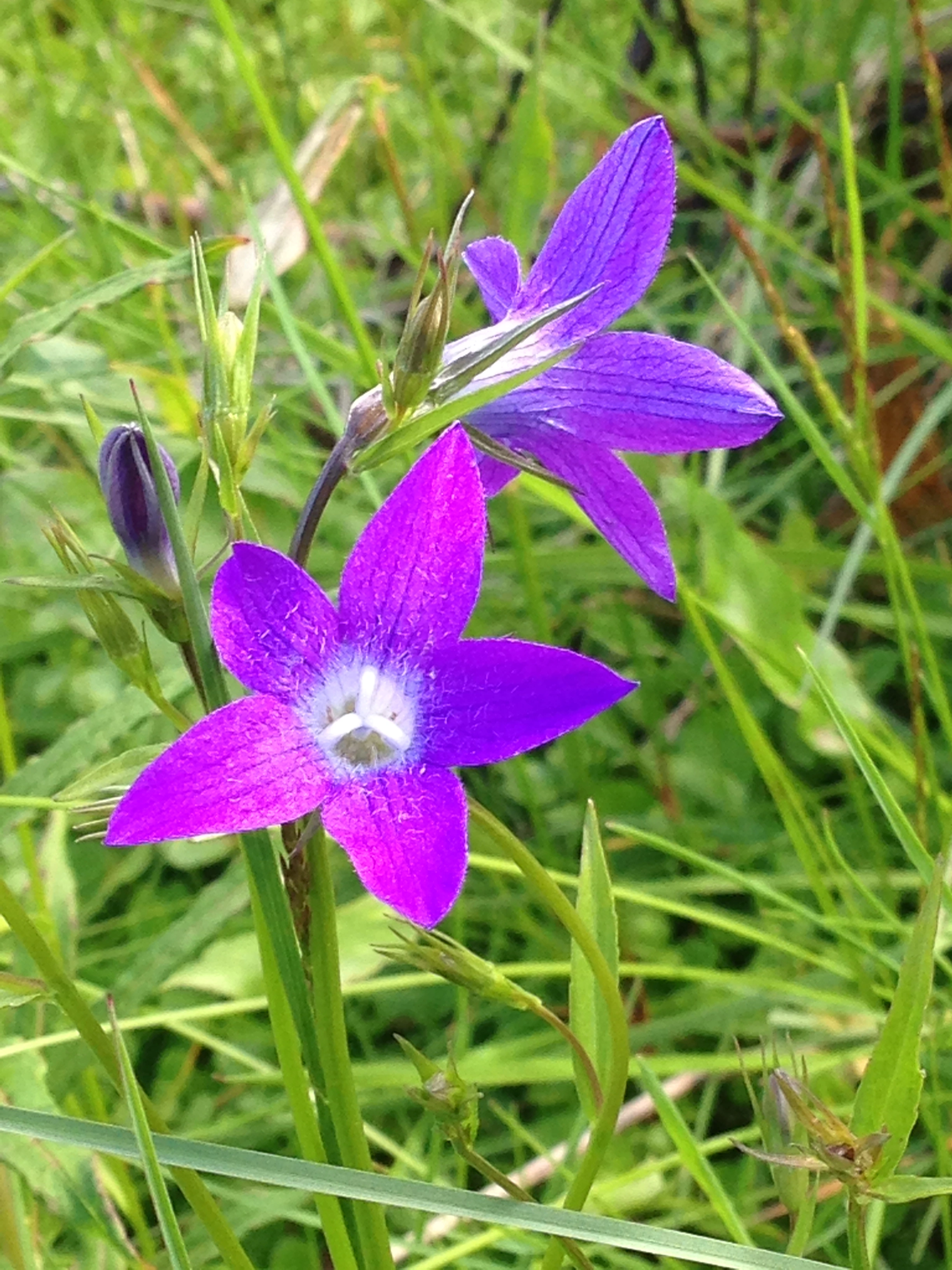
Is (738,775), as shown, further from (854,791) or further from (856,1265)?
(856,1265)

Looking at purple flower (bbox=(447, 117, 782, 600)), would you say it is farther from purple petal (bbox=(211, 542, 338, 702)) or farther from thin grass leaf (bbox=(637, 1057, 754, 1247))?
thin grass leaf (bbox=(637, 1057, 754, 1247))

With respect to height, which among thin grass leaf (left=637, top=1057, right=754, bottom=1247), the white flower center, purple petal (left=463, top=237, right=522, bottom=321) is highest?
purple petal (left=463, top=237, right=522, bottom=321)

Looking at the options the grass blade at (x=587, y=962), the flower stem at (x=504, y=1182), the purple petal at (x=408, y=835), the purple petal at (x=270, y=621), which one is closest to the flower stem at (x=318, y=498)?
the purple petal at (x=270, y=621)

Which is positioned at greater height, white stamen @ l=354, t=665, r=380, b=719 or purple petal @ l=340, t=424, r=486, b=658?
purple petal @ l=340, t=424, r=486, b=658

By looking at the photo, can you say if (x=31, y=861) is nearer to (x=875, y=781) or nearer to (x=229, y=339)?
(x=229, y=339)

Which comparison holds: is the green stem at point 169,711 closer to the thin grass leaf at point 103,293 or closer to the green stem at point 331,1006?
the green stem at point 331,1006

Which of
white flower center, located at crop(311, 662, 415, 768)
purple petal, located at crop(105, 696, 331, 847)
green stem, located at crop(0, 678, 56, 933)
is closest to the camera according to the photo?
purple petal, located at crop(105, 696, 331, 847)

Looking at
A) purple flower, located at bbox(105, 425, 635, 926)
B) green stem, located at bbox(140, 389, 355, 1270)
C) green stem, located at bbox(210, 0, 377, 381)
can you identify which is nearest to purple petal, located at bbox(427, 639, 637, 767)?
purple flower, located at bbox(105, 425, 635, 926)

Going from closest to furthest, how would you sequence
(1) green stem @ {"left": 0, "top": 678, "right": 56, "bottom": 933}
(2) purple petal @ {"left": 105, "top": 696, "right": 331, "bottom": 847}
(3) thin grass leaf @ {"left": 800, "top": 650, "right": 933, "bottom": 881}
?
(2) purple petal @ {"left": 105, "top": 696, "right": 331, "bottom": 847} → (3) thin grass leaf @ {"left": 800, "top": 650, "right": 933, "bottom": 881} → (1) green stem @ {"left": 0, "top": 678, "right": 56, "bottom": 933}
